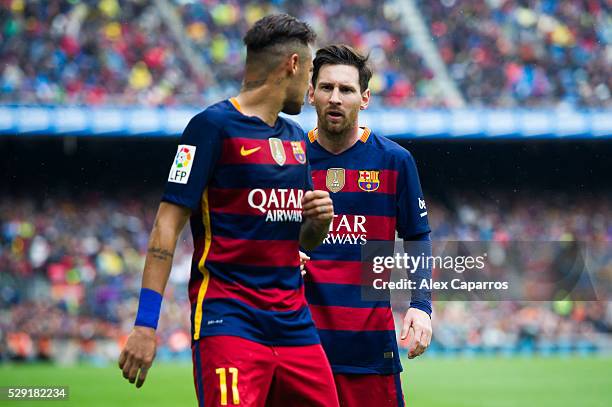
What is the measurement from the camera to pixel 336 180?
4938mm

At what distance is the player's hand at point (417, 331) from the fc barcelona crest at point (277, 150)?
4.00 ft

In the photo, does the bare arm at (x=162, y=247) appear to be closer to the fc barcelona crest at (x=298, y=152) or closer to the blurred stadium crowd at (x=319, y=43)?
the fc barcelona crest at (x=298, y=152)

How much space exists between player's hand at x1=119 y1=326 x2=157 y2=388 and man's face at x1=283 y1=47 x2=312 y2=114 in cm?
101

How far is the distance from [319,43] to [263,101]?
16649mm

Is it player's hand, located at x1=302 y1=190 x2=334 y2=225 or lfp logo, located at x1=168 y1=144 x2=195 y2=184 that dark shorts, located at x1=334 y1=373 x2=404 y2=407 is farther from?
lfp logo, located at x1=168 y1=144 x2=195 y2=184

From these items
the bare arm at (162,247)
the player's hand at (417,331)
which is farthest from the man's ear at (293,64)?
the player's hand at (417,331)

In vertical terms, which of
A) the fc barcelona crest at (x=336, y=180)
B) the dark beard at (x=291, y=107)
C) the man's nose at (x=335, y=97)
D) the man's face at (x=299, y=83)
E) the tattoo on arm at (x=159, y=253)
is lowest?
the tattoo on arm at (x=159, y=253)

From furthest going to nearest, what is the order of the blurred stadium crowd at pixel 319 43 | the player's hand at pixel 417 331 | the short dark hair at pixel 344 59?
the blurred stadium crowd at pixel 319 43 → the short dark hair at pixel 344 59 → the player's hand at pixel 417 331

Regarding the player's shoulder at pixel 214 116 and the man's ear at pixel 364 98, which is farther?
the man's ear at pixel 364 98

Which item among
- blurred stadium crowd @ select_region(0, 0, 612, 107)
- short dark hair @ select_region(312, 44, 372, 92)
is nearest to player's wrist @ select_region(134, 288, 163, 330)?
short dark hair @ select_region(312, 44, 372, 92)

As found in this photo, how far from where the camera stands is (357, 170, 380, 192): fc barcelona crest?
16.1 feet

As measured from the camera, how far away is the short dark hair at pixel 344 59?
4.87 meters

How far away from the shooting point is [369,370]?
15.8ft

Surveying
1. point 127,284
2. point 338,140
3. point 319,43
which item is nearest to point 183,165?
point 338,140
